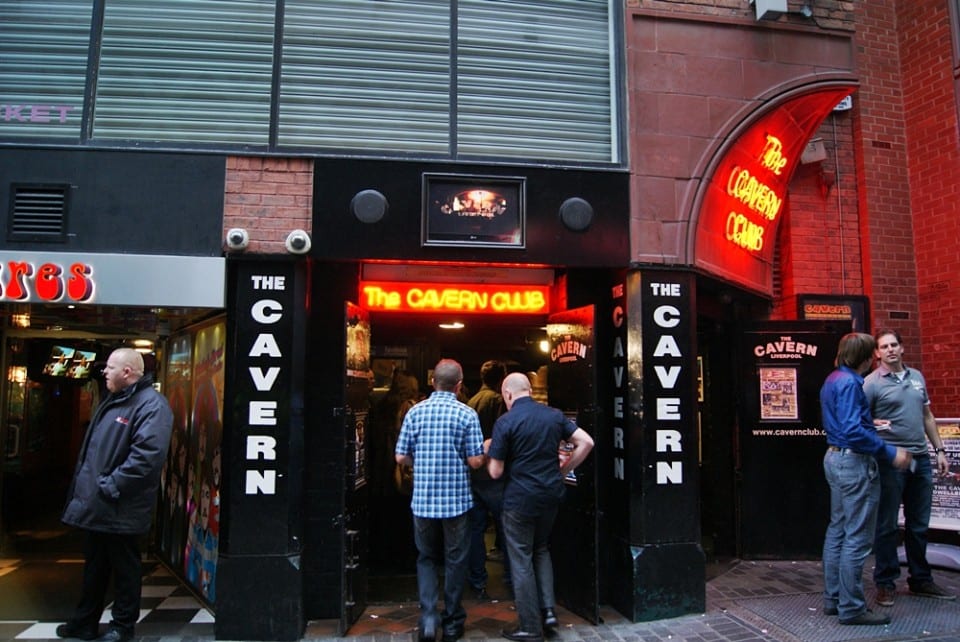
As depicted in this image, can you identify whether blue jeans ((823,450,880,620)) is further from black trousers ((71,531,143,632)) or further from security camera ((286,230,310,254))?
black trousers ((71,531,143,632))

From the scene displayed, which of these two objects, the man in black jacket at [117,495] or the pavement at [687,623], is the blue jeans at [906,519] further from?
the man in black jacket at [117,495]

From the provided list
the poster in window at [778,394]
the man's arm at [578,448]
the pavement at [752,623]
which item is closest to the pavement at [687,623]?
the pavement at [752,623]

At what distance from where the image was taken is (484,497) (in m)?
5.18

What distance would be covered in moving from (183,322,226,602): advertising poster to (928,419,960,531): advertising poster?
6082 millimetres

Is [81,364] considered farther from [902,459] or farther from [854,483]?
[902,459]

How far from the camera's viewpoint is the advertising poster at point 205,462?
17.1 feet

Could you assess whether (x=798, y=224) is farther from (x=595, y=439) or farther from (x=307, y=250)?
(x=307, y=250)

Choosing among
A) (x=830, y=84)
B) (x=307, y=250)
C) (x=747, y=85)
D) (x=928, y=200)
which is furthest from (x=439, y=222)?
(x=928, y=200)

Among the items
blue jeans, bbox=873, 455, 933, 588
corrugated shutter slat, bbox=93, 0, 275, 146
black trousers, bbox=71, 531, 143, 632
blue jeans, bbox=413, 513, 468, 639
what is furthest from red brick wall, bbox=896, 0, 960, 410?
black trousers, bbox=71, 531, 143, 632

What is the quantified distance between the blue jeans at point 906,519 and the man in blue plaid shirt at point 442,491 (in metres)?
3.05

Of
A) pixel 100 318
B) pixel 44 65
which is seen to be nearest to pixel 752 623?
pixel 100 318

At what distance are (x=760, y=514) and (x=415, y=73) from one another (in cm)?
501

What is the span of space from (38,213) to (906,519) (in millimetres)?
6831

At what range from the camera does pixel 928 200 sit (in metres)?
7.16
